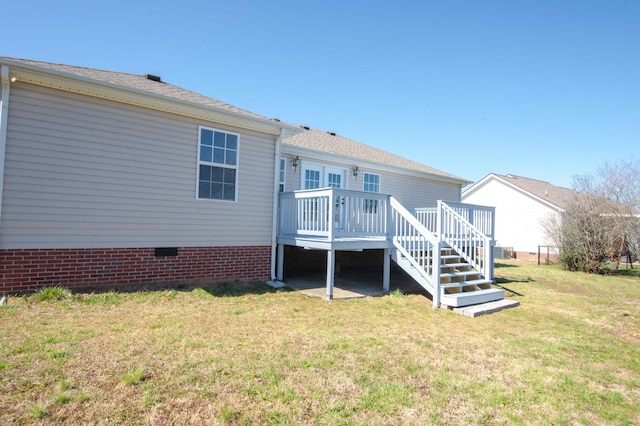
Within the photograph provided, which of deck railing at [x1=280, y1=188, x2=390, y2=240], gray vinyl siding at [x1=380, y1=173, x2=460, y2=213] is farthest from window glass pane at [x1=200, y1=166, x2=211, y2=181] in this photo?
gray vinyl siding at [x1=380, y1=173, x2=460, y2=213]

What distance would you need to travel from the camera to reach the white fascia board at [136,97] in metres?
5.42

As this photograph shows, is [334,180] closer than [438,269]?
No

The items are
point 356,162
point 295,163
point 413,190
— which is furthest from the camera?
point 413,190

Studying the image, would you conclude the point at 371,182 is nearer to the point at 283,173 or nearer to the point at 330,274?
the point at 283,173

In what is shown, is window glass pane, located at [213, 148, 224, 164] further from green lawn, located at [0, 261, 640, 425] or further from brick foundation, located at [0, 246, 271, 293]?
green lawn, located at [0, 261, 640, 425]

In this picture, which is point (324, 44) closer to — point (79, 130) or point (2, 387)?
point (79, 130)

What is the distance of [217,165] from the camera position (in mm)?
7336

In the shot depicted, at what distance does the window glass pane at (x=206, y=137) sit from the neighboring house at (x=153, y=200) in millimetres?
31

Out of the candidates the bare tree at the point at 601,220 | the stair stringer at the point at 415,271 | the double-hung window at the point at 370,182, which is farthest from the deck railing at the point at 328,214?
the bare tree at the point at 601,220

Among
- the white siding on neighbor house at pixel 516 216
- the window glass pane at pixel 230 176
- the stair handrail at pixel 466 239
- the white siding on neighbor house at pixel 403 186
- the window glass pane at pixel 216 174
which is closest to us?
the window glass pane at pixel 216 174

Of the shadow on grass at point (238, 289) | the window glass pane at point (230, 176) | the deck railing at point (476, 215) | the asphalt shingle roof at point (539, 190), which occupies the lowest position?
the shadow on grass at point (238, 289)

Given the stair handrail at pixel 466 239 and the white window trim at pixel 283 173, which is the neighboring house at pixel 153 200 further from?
the white window trim at pixel 283 173

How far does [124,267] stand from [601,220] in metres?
15.9

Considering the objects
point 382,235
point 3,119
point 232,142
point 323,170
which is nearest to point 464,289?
point 382,235
